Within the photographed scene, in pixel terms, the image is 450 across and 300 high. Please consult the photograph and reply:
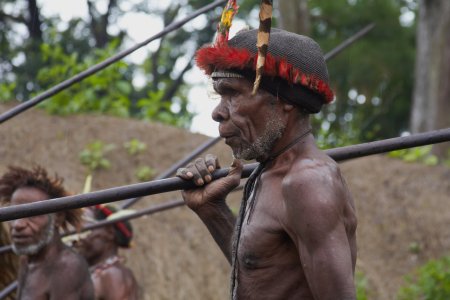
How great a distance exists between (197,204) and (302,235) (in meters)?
0.80

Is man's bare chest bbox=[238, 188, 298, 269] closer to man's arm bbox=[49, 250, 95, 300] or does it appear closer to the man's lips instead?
man's arm bbox=[49, 250, 95, 300]

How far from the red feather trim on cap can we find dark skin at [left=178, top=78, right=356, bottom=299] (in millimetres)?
86

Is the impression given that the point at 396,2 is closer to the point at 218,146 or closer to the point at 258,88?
the point at 218,146

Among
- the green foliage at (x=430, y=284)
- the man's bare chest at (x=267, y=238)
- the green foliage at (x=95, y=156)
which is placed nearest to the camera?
the man's bare chest at (x=267, y=238)

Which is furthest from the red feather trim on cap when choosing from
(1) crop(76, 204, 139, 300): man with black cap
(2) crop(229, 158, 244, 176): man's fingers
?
(1) crop(76, 204, 139, 300): man with black cap

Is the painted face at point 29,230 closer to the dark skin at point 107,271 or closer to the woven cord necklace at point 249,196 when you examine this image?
the dark skin at point 107,271

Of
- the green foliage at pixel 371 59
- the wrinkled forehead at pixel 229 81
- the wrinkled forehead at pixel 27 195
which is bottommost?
the green foliage at pixel 371 59

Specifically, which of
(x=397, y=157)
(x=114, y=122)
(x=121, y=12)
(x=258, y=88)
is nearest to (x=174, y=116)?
(x=114, y=122)

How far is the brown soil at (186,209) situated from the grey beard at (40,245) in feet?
13.1

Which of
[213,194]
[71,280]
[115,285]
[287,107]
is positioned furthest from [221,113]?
[115,285]

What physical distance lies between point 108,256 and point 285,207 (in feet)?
16.5

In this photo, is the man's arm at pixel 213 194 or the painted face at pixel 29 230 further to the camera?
the painted face at pixel 29 230

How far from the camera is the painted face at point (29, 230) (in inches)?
275

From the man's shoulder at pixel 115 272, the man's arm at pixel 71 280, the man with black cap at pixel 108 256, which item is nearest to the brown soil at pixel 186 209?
the man with black cap at pixel 108 256
